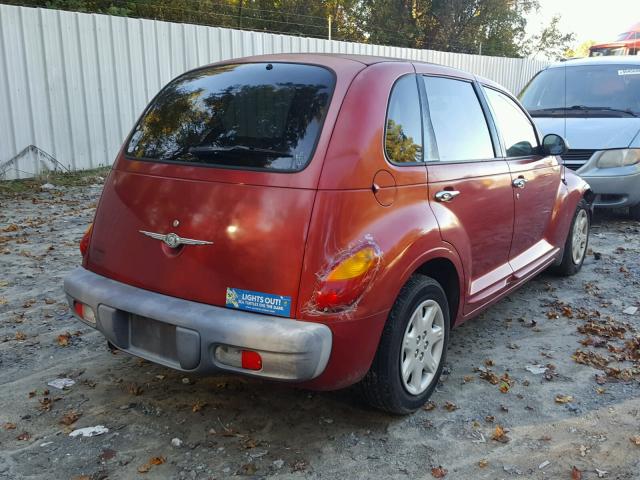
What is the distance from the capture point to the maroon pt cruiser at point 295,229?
251 cm

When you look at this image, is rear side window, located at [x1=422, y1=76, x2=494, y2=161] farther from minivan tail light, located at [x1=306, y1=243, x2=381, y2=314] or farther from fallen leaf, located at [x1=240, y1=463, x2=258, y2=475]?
fallen leaf, located at [x1=240, y1=463, x2=258, y2=475]

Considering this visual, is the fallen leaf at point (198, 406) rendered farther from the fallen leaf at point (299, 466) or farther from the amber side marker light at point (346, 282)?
the amber side marker light at point (346, 282)

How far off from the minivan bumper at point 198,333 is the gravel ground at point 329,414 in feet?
1.54

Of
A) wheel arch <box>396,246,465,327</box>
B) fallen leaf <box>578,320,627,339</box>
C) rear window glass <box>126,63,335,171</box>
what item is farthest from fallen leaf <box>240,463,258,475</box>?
fallen leaf <box>578,320,627,339</box>

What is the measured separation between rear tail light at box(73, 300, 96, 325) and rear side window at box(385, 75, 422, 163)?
1680 millimetres

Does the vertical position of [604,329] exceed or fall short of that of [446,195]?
it falls short

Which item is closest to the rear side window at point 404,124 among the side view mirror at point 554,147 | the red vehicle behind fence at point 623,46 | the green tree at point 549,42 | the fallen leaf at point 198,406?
the fallen leaf at point 198,406

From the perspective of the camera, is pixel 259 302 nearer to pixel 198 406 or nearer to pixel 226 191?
pixel 226 191

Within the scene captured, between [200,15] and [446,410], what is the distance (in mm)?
19128

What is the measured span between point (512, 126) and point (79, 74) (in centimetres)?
748

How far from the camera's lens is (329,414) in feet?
10.1

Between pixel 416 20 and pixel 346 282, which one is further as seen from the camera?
pixel 416 20

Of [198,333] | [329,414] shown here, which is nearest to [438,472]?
[329,414]

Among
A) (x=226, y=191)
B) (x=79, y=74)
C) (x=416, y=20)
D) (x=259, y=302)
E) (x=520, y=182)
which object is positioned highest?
(x=416, y=20)
